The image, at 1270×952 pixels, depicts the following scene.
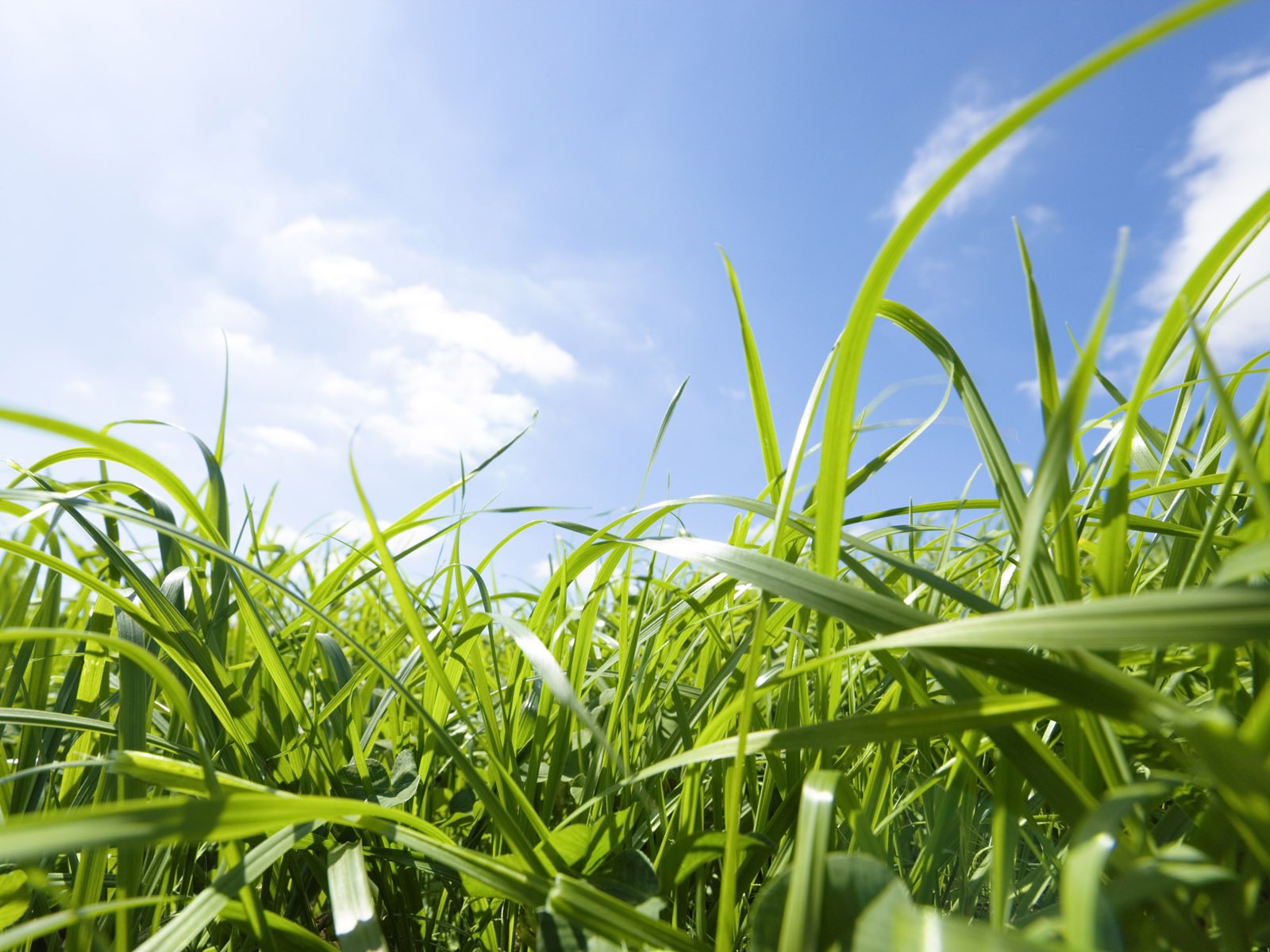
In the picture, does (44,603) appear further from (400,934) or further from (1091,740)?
(1091,740)

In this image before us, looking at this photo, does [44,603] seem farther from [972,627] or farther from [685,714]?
[972,627]

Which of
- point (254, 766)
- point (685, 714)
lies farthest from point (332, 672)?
point (685, 714)

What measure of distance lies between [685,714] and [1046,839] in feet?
0.96

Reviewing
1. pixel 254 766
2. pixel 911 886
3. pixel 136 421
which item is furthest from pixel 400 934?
pixel 136 421

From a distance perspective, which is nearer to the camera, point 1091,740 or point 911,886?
point 1091,740

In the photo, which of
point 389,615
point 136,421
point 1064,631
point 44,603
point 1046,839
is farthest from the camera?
point 389,615

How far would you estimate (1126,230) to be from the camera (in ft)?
1.24

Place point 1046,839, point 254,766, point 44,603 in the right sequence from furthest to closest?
point 44,603, point 254,766, point 1046,839

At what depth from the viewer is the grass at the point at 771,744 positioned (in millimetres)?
360

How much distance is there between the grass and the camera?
36 centimetres

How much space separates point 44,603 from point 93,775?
199mm

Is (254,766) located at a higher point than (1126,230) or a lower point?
lower

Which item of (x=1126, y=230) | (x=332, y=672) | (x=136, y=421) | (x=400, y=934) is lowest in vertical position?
(x=400, y=934)

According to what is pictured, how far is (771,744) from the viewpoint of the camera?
0.45 metres
